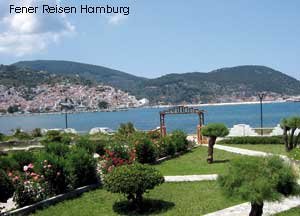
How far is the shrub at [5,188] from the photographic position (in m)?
9.76

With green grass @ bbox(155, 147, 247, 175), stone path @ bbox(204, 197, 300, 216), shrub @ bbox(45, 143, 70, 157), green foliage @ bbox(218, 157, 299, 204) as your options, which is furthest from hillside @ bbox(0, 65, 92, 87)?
green foliage @ bbox(218, 157, 299, 204)

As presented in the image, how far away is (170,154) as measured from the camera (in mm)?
18156

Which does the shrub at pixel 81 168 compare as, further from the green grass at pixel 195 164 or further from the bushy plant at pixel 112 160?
the green grass at pixel 195 164

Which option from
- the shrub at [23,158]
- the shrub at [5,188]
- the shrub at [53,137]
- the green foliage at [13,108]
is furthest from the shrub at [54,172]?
the green foliage at [13,108]

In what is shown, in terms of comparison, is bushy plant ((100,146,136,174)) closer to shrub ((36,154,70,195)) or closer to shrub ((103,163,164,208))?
shrub ((36,154,70,195))

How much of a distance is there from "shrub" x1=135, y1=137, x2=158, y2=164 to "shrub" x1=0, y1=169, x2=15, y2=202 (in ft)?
22.0

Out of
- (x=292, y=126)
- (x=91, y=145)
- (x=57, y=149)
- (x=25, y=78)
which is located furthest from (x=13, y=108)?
(x=57, y=149)

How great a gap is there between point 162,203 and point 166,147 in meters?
8.35

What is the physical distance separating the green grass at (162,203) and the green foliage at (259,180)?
4.82ft

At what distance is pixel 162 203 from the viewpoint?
9.54 m

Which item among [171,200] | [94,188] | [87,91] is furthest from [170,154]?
[87,91]

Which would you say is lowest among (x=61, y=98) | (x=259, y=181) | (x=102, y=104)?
(x=102, y=104)

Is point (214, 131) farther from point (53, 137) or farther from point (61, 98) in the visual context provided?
point (61, 98)

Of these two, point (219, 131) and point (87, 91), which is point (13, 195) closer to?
point (219, 131)
